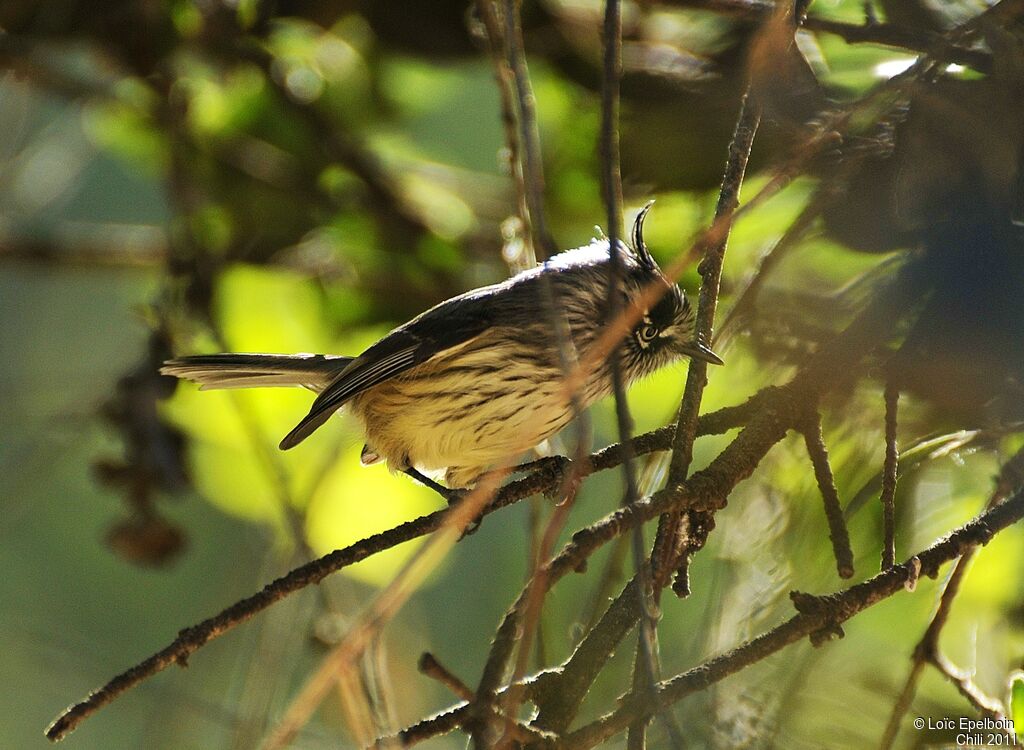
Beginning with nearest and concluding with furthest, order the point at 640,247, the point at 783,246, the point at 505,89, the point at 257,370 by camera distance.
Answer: the point at 783,246
the point at 505,89
the point at 640,247
the point at 257,370

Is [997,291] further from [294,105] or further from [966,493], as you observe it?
[294,105]

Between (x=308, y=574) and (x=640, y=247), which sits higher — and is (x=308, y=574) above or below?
below

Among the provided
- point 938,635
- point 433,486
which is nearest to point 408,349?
point 433,486

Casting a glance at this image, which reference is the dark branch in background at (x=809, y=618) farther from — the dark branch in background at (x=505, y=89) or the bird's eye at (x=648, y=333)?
the bird's eye at (x=648, y=333)

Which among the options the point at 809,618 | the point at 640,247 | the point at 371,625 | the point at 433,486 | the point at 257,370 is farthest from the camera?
the point at 433,486

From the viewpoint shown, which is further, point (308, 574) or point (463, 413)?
point (463, 413)

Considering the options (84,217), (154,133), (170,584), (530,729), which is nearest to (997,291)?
(530,729)

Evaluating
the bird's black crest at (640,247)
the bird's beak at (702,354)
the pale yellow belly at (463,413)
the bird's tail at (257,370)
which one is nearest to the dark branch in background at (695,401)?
the bird's beak at (702,354)

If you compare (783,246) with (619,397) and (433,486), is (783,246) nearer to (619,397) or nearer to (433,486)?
(619,397)
